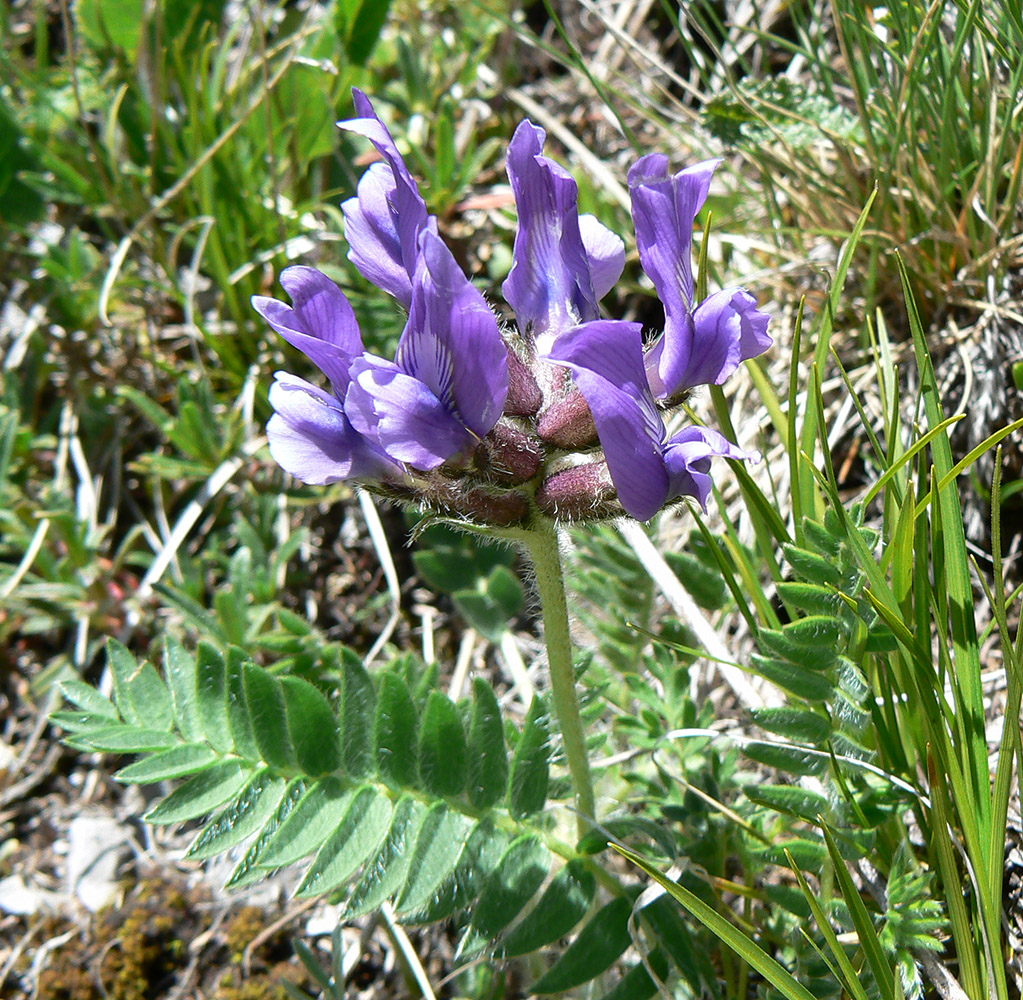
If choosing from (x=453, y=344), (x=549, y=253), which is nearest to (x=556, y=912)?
(x=453, y=344)

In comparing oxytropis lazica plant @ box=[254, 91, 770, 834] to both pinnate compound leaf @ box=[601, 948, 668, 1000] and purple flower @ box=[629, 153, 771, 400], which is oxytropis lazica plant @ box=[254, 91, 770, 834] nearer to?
purple flower @ box=[629, 153, 771, 400]

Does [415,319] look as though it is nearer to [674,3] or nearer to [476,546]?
[476,546]

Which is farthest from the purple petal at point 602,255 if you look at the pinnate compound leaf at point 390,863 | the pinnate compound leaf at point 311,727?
the pinnate compound leaf at point 390,863

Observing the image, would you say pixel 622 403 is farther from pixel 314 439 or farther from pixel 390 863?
pixel 390 863

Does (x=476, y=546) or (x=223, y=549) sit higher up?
(x=476, y=546)

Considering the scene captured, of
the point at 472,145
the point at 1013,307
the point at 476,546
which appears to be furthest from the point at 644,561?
the point at 472,145

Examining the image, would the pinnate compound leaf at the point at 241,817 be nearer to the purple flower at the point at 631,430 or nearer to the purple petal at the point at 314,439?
the purple petal at the point at 314,439
